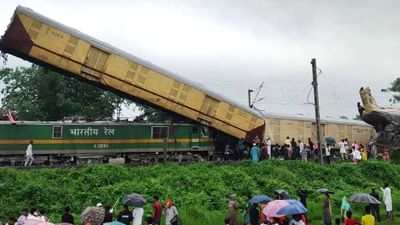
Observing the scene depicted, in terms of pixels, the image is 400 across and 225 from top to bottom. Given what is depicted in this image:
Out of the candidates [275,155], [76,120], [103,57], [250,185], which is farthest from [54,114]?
[250,185]

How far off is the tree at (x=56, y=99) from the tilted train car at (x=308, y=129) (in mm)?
16524

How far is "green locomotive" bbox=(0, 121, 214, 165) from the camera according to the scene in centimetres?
2338

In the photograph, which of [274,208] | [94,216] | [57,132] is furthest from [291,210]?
[57,132]

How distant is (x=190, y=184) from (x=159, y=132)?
26.4 feet

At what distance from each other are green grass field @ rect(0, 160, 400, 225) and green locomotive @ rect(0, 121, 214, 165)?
3.24 meters

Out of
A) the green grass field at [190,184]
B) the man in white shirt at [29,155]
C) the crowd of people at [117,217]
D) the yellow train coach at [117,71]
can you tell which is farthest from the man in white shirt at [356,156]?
the man in white shirt at [29,155]

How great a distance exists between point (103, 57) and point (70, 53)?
157 cm

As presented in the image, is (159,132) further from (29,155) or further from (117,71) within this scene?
(29,155)

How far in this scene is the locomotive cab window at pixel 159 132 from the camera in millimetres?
26469

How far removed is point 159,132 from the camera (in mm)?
26594

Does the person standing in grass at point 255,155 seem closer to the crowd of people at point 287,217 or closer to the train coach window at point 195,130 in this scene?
the train coach window at point 195,130

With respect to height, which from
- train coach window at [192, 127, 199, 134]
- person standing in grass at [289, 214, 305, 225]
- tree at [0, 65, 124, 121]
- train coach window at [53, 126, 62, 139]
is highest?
tree at [0, 65, 124, 121]

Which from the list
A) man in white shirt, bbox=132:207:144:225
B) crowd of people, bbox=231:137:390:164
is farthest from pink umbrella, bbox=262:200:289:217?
crowd of people, bbox=231:137:390:164

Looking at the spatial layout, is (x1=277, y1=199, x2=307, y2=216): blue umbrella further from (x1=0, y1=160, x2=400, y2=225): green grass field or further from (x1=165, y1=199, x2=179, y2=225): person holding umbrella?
(x1=0, y1=160, x2=400, y2=225): green grass field
